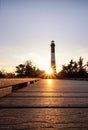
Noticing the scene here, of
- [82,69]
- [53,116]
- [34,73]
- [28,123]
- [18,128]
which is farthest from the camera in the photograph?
[82,69]

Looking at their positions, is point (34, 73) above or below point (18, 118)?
above

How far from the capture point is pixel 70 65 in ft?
281

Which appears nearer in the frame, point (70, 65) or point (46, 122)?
point (46, 122)

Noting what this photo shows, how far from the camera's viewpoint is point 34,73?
74.3 m

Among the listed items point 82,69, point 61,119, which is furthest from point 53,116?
point 82,69

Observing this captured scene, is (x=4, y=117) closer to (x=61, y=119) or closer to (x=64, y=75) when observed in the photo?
(x=61, y=119)

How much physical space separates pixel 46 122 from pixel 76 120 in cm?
33

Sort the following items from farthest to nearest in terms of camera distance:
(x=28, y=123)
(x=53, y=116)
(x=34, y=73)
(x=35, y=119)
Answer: (x=34, y=73) < (x=53, y=116) < (x=35, y=119) < (x=28, y=123)

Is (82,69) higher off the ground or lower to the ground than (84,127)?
higher

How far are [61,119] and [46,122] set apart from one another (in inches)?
9.9

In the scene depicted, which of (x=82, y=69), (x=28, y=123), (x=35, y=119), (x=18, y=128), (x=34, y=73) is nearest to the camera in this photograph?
(x=18, y=128)

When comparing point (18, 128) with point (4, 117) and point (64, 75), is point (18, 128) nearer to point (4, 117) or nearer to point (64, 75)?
point (4, 117)

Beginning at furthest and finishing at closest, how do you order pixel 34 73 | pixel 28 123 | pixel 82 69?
pixel 82 69, pixel 34 73, pixel 28 123

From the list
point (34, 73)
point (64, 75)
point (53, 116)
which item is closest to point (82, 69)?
point (64, 75)
